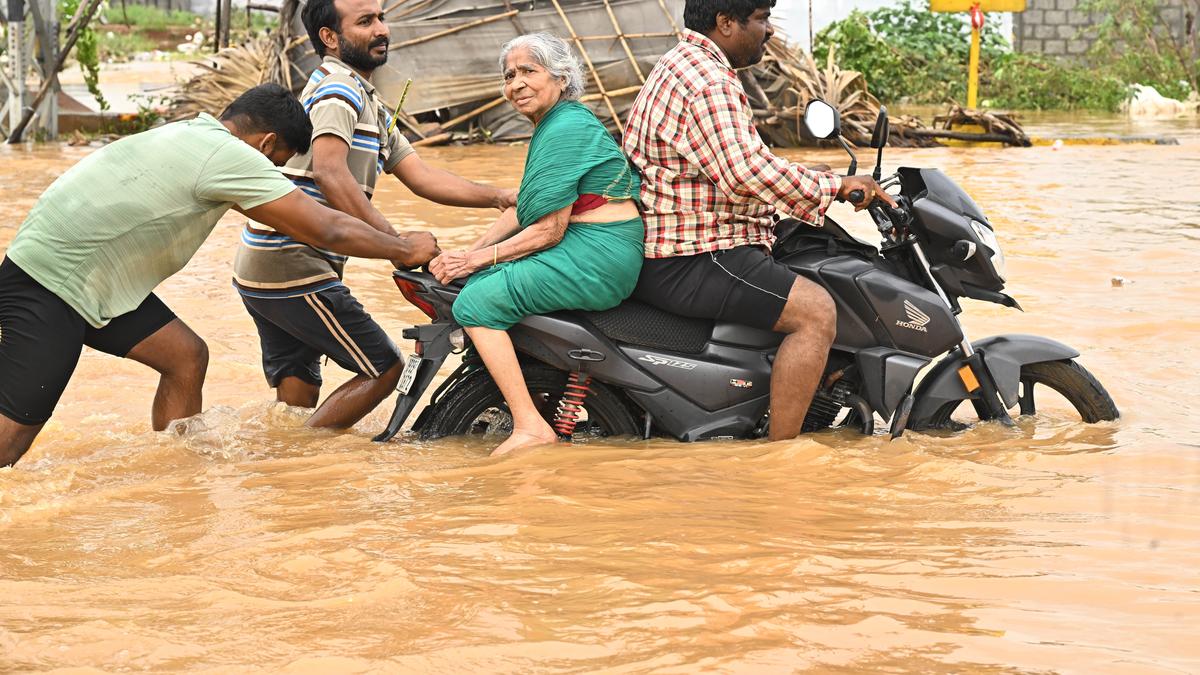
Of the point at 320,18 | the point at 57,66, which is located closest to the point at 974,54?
the point at 57,66

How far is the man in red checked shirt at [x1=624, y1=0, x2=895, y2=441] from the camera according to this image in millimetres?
4320

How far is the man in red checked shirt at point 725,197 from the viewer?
432 cm

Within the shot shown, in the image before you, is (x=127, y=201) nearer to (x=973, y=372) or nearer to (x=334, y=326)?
(x=334, y=326)

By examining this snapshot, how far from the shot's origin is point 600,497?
4.11m

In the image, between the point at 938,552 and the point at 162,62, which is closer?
the point at 938,552

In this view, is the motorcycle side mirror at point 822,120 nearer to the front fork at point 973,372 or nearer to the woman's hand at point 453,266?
the front fork at point 973,372

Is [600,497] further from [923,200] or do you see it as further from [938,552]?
[923,200]

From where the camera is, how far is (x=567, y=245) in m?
4.48

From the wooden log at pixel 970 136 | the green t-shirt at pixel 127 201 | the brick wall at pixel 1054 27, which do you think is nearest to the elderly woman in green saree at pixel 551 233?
the green t-shirt at pixel 127 201

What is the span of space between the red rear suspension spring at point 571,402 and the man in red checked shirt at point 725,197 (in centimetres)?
37

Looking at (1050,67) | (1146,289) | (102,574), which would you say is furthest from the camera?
(1050,67)

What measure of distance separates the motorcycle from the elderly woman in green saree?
0.35 feet

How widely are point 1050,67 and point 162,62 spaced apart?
19.5 metres

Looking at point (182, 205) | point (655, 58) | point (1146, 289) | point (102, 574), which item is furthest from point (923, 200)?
point (655, 58)
